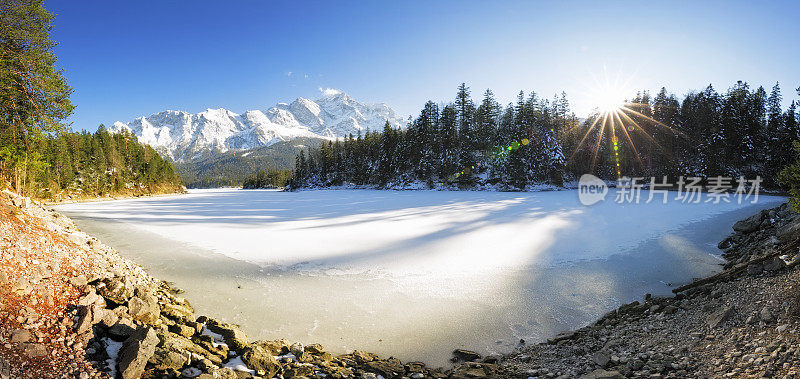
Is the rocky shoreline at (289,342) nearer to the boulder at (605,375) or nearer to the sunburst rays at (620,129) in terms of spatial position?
the boulder at (605,375)

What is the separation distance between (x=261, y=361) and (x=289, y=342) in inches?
46.8

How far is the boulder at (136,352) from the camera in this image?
3.68 meters

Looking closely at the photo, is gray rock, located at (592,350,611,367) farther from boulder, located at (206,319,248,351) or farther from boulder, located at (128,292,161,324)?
boulder, located at (128,292,161,324)

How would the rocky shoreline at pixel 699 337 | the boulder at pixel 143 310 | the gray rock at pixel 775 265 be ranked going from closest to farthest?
the rocky shoreline at pixel 699 337 → the boulder at pixel 143 310 → the gray rock at pixel 775 265

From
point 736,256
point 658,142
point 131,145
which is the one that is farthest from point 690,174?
point 131,145

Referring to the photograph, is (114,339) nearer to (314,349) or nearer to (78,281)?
(78,281)

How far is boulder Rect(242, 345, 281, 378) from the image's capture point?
179 inches

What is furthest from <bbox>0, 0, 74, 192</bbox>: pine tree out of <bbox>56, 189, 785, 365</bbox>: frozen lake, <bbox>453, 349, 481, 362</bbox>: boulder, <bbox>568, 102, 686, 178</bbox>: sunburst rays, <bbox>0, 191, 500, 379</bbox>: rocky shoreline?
<bbox>568, 102, 686, 178</bbox>: sunburst rays

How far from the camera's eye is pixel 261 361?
15.3 ft

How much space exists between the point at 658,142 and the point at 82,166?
134091 mm

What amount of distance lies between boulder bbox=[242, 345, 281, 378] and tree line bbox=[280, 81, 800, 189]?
6967cm

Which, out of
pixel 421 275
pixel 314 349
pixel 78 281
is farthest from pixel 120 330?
pixel 421 275

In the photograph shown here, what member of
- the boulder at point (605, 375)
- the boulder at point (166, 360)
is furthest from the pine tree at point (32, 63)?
the boulder at point (605, 375)

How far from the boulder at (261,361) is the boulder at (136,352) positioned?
4.25ft
